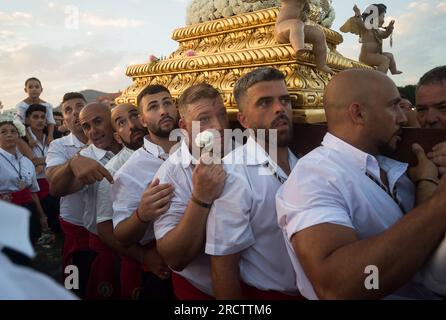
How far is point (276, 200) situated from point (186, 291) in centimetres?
65

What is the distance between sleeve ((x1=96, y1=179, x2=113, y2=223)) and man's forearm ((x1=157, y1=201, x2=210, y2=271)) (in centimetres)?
75

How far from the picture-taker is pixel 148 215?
4.85ft

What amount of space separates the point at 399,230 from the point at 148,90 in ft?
4.99

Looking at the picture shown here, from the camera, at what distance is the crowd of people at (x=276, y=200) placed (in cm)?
96

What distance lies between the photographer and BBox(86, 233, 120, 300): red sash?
2.14m

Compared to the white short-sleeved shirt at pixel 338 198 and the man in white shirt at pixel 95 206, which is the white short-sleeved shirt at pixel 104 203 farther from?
the white short-sleeved shirt at pixel 338 198

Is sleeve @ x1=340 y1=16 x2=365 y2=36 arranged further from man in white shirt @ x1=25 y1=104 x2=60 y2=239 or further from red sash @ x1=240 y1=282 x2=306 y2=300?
man in white shirt @ x1=25 y1=104 x2=60 y2=239

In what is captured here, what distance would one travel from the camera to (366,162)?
122 cm

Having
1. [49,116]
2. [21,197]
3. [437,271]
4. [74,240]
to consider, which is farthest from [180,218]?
[49,116]

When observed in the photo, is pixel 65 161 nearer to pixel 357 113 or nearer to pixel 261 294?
pixel 261 294

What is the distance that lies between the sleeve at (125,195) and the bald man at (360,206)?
850 mm

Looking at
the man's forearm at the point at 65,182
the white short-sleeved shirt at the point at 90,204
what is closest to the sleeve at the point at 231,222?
the man's forearm at the point at 65,182

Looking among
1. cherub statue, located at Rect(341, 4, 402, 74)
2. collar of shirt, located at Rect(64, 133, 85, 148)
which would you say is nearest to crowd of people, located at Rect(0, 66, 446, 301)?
collar of shirt, located at Rect(64, 133, 85, 148)
